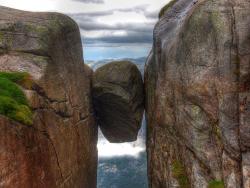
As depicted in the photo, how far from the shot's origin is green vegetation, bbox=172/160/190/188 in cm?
2377

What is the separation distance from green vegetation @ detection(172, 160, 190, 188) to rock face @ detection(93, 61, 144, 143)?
835cm

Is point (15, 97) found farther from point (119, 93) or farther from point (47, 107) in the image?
point (119, 93)

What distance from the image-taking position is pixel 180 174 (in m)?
24.2

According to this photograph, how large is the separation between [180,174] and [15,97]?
11.1 m

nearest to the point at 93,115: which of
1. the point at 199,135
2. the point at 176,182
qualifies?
the point at 176,182

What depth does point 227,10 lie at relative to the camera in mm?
20703

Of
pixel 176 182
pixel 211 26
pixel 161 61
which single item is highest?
pixel 211 26

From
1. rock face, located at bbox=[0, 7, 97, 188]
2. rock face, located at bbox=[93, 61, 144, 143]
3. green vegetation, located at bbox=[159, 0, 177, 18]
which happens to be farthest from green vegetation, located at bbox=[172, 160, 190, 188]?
green vegetation, located at bbox=[159, 0, 177, 18]

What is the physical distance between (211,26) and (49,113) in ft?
34.7

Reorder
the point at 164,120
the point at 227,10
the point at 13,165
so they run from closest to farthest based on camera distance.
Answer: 1. the point at 13,165
2. the point at 227,10
3. the point at 164,120

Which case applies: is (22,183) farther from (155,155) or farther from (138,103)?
(138,103)

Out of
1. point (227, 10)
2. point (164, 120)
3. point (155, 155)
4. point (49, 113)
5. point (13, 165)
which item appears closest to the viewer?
point (13, 165)

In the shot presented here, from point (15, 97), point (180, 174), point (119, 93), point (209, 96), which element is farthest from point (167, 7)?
point (15, 97)

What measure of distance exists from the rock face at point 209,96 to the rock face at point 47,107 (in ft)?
21.8
